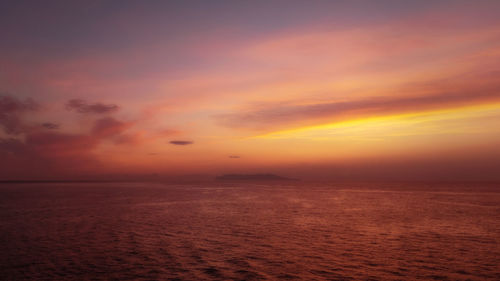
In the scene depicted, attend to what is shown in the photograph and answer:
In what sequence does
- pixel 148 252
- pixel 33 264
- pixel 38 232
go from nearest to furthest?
pixel 33 264
pixel 148 252
pixel 38 232

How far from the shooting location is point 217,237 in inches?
1289

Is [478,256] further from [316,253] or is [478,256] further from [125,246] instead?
[125,246]

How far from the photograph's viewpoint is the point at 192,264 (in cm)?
2259

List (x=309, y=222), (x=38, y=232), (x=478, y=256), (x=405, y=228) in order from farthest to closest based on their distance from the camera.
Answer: (x=309, y=222) → (x=405, y=228) → (x=38, y=232) → (x=478, y=256)

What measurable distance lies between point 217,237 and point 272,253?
28.5 feet

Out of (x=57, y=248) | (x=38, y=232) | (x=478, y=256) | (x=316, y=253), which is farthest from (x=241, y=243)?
(x=38, y=232)

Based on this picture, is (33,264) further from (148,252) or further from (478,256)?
(478,256)

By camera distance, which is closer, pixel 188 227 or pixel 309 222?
pixel 188 227

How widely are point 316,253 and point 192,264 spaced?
9828 millimetres

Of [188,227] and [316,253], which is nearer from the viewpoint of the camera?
[316,253]

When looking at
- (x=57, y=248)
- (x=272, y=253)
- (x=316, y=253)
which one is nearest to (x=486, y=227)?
(x=316, y=253)

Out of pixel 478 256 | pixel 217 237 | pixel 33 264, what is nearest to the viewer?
pixel 33 264

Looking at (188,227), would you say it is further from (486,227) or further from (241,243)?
(486,227)

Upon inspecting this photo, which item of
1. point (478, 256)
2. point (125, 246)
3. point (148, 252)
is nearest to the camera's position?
point (478, 256)
